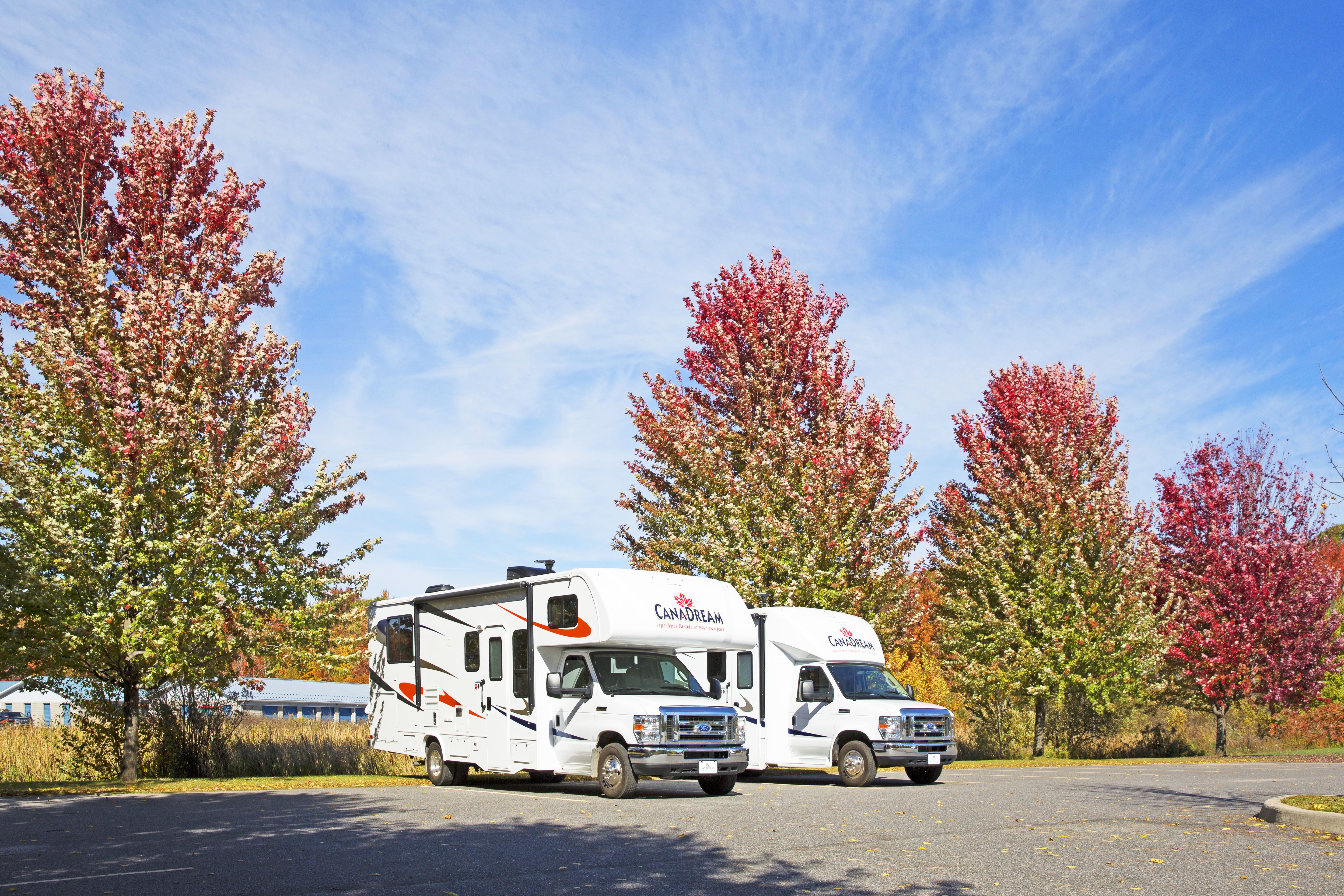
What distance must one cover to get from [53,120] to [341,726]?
13519 millimetres

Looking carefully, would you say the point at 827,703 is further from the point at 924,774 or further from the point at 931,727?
the point at 924,774

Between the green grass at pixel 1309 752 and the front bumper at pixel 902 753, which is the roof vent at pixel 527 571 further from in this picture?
the green grass at pixel 1309 752

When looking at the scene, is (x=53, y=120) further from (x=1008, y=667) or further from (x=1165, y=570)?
(x=1165, y=570)

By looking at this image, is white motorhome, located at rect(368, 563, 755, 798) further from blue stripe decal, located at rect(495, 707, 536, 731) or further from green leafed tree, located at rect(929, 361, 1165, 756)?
green leafed tree, located at rect(929, 361, 1165, 756)

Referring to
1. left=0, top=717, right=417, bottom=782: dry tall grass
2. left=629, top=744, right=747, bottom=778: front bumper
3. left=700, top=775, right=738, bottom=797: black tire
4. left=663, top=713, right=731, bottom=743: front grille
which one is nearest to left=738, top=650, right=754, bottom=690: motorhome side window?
left=700, top=775, right=738, bottom=797: black tire

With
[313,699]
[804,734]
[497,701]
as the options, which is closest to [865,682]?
[804,734]

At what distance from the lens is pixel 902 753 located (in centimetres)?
1847

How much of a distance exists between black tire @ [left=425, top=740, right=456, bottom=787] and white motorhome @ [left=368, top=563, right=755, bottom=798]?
22 millimetres

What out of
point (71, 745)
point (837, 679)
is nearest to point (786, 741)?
point (837, 679)

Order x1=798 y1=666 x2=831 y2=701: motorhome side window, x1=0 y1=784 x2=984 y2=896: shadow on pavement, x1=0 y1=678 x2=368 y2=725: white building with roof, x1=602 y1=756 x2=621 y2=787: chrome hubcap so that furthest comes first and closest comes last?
x1=0 y1=678 x2=368 y2=725: white building with roof → x1=798 y1=666 x2=831 y2=701: motorhome side window → x1=602 y1=756 x2=621 y2=787: chrome hubcap → x1=0 y1=784 x2=984 y2=896: shadow on pavement

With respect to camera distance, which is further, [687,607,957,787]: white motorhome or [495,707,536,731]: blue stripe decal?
[687,607,957,787]: white motorhome

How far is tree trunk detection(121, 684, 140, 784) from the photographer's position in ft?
63.1

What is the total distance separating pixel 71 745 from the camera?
2088 centimetres

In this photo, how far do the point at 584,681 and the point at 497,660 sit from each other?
1770 millimetres
